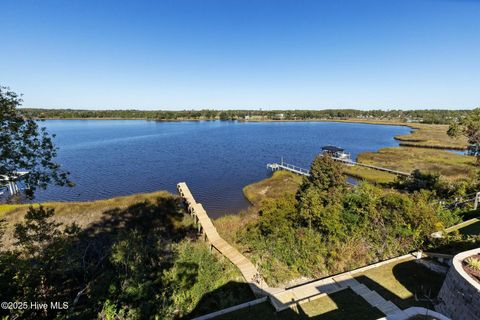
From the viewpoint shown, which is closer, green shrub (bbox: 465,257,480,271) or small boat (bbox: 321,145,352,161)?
green shrub (bbox: 465,257,480,271)

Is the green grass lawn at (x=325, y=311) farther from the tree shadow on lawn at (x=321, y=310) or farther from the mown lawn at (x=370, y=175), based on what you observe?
the mown lawn at (x=370, y=175)

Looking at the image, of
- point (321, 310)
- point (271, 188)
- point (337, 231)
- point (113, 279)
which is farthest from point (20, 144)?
point (271, 188)

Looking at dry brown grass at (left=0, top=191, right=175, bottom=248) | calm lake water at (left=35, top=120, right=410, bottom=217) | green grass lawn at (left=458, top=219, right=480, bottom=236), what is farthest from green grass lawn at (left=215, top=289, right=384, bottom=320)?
dry brown grass at (left=0, top=191, right=175, bottom=248)

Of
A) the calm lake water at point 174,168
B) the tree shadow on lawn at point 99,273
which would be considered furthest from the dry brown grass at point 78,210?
the calm lake water at point 174,168

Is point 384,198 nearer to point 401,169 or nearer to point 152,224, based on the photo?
point 152,224

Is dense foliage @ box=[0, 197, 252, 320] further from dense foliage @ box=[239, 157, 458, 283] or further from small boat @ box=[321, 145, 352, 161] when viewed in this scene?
small boat @ box=[321, 145, 352, 161]

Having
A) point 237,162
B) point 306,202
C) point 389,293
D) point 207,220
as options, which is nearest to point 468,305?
point 389,293
